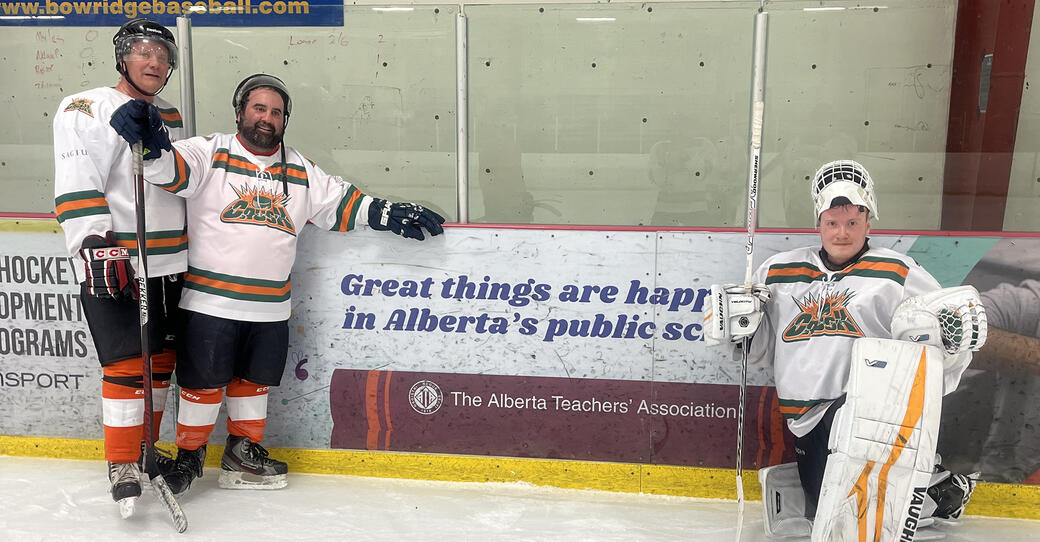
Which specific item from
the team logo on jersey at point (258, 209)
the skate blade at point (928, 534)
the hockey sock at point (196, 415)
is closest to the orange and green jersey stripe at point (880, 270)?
the skate blade at point (928, 534)

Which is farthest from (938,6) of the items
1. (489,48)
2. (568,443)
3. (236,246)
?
(236,246)

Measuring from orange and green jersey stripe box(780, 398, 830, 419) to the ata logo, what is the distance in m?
1.12

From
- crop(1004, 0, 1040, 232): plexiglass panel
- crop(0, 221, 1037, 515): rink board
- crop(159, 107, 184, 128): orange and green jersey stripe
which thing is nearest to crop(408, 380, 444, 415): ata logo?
crop(0, 221, 1037, 515): rink board

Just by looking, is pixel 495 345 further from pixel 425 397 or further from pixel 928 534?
pixel 928 534

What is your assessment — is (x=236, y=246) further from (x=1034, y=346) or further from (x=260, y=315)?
(x=1034, y=346)

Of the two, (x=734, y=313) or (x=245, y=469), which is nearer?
(x=734, y=313)

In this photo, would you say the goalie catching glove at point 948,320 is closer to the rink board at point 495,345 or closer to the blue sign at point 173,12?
the rink board at point 495,345

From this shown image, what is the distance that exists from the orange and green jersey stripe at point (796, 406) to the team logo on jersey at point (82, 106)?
7.01 ft

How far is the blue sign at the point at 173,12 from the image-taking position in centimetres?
262

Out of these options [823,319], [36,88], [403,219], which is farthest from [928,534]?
[36,88]

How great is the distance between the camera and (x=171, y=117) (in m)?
2.31

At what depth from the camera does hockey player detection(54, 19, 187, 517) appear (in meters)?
2.03

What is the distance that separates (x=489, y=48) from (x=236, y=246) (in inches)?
42.0

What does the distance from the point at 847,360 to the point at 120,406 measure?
2113 millimetres
